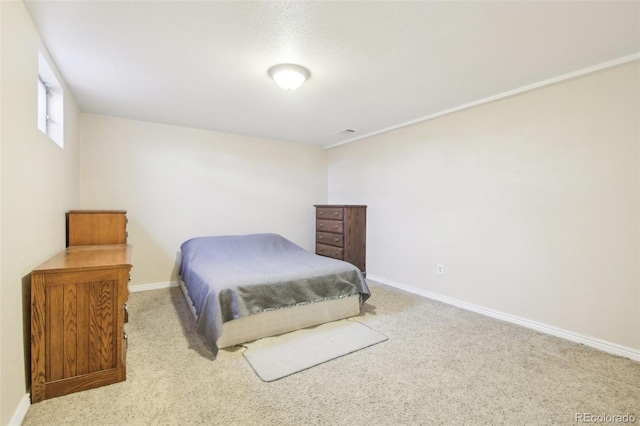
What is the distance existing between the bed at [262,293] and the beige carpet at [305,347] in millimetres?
101

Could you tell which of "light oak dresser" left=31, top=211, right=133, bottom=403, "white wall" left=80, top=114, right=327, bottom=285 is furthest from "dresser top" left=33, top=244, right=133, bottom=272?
"white wall" left=80, top=114, right=327, bottom=285

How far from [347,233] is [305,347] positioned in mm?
2210

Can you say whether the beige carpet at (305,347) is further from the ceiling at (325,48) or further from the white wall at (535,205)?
the ceiling at (325,48)

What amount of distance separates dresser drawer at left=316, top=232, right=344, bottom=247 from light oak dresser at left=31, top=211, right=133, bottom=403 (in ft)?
9.56

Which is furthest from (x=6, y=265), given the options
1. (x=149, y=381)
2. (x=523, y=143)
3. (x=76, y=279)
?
(x=523, y=143)

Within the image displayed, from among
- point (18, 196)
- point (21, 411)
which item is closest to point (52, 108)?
point (18, 196)

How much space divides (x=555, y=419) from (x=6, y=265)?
2.83m

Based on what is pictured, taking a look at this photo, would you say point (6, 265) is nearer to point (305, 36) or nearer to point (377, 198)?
point (305, 36)

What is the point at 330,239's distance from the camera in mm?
4602

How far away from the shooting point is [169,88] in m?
2.73

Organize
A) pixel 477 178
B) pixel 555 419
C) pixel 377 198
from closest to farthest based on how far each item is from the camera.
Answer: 1. pixel 555 419
2. pixel 477 178
3. pixel 377 198

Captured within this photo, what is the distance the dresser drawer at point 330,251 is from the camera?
14.4 ft

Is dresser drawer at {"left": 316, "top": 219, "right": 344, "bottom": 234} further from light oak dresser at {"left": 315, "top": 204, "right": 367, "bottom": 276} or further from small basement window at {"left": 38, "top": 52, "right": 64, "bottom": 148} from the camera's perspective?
small basement window at {"left": 38, "top": 52, "right": 64, "bottom": 148}

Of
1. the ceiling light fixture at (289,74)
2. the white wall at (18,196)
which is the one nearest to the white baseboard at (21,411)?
the white wall at (18,196)
